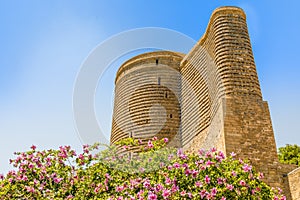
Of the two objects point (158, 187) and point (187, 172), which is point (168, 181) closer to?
point (158, 187)

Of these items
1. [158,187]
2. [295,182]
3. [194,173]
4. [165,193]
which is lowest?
[165,193]

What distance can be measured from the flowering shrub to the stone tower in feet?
16.3

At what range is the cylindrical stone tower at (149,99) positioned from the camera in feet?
55.0

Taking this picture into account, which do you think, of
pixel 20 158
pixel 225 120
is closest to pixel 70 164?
pixel 20 158

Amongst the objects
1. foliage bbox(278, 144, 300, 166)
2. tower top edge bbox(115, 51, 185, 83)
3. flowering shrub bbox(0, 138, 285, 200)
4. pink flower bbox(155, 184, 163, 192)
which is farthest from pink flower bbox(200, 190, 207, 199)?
foliage bbox(278, 144, 300, 166)

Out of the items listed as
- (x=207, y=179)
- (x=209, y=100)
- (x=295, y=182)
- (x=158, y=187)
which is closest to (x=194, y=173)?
(x=207, y=179)

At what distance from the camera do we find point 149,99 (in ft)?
57.8

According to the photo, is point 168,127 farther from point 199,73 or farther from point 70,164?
point 70,164

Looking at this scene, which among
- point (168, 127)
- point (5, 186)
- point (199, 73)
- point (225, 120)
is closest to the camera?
point (5, 186)

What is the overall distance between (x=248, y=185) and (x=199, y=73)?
10.0m

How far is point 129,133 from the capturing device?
681 inches

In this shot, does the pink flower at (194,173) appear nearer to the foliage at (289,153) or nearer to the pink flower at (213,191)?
the pink flower at (213,191)

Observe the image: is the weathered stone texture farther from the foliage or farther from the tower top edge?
the tower top edge

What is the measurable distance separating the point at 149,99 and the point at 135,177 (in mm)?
11335
